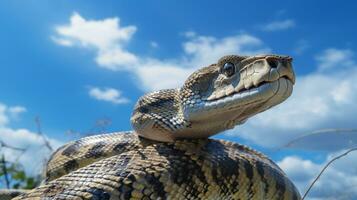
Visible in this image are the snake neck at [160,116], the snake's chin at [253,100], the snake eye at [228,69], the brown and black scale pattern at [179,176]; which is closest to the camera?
the brown and black scale pattern at [179,176]

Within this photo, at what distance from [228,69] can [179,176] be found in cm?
106

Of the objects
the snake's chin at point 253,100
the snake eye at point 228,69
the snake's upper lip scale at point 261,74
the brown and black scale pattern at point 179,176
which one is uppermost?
the snake eye at point 228,69

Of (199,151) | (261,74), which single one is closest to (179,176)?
(199,151)

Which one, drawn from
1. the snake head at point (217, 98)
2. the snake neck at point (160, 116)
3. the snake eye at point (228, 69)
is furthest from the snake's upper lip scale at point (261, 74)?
the snake neck at point (160, 116)

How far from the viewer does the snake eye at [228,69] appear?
5.39m

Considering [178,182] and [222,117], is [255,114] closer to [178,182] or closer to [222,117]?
[222,117]

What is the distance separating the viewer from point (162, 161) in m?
5.13

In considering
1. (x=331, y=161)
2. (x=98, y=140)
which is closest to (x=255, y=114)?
(x=331, y=161)

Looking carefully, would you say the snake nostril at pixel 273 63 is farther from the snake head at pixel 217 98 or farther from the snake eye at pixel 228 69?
the snake eye at pixel 228 69

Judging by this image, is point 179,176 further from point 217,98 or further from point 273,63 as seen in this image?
point 273,63

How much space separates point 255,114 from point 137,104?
131 cm

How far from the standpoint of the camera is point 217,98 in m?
5.31

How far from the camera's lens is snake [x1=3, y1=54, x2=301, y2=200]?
4.82 meters

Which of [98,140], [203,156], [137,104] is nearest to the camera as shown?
[203,156]
